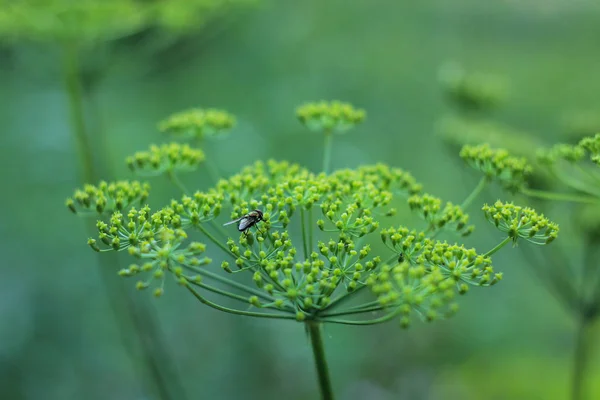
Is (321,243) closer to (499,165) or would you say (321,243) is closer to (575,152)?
(499,165)

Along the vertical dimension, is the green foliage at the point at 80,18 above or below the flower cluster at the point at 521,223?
above

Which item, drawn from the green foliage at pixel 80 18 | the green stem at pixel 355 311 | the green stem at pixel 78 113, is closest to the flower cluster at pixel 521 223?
the green stem at pixel 355 311

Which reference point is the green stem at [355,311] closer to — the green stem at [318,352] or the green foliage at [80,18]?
the green stem at [318,352]

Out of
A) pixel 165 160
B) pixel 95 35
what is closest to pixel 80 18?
pixel 95 35

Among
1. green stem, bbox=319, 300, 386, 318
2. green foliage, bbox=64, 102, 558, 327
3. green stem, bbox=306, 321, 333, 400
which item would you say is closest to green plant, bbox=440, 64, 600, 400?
green foliage, bbox=64, 102, 558, 327

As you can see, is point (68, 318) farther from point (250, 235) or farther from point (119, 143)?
point (250, 235)

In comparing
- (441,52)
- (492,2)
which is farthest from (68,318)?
(492,2)
